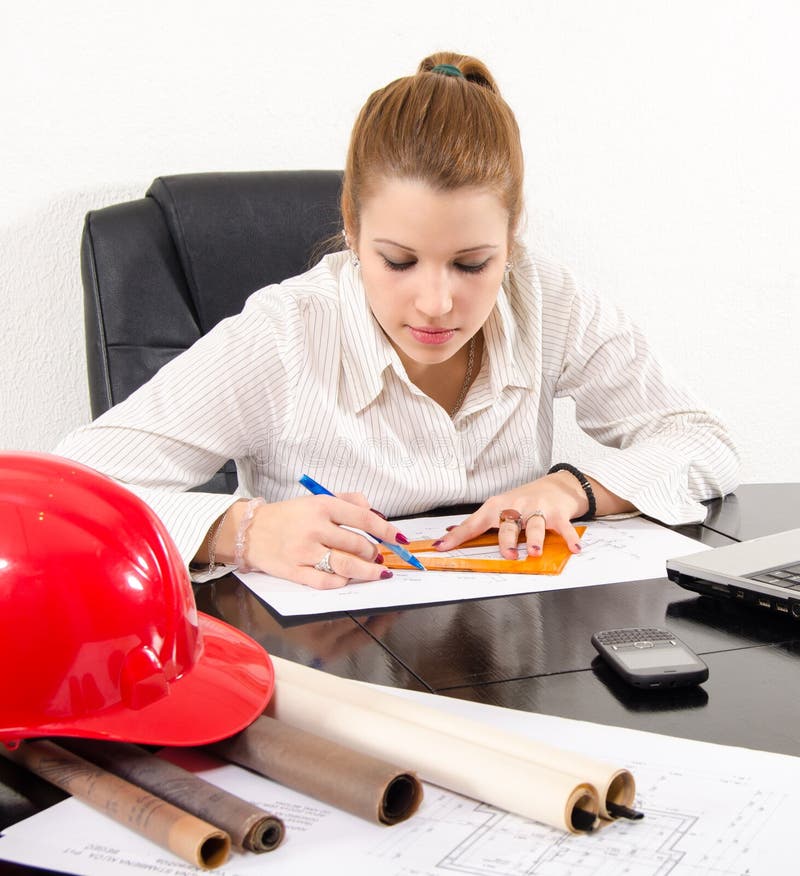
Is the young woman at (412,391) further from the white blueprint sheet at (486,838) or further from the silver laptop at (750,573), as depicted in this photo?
the white blueprint sheet at (486,838)

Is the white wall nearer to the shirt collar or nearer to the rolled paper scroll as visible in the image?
the shirt collar

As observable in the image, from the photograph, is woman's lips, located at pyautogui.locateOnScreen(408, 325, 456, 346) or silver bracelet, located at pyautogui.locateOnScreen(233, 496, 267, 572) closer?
silver bracelet, located at pyautogui.locateOnScreen(233, 496, 267, 572)

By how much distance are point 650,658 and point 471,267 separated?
581 millimetres

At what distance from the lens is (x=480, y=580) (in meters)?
1.03

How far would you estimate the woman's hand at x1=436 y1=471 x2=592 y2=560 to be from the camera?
1.12m

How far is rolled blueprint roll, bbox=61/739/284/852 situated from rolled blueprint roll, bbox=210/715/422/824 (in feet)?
0.12

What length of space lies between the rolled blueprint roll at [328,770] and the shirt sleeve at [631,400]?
855 millimetres

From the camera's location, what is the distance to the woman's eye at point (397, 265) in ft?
3.96

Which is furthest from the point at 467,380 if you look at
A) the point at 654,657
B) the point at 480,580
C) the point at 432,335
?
the point at 654,657

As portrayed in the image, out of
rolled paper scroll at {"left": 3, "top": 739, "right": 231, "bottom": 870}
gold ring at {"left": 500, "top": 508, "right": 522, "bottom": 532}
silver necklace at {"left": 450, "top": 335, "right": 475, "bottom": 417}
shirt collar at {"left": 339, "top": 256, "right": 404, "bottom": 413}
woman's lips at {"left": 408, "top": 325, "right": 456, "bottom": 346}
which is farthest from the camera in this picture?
silver necklace at {"left": 450, "top": 335, "right": 475, "bottom": 417}

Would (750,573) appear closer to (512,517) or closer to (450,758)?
(512,517)

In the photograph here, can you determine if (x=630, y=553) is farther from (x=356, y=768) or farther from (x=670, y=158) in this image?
(x=670, y=158)

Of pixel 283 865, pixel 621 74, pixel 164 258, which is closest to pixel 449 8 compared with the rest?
Answer: pixel 621 74

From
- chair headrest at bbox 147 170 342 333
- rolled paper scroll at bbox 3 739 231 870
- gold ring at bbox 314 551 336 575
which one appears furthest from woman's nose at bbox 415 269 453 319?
rolled paper scroll at bbox 3 739 231 870
